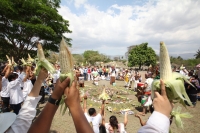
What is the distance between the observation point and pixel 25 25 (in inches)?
658

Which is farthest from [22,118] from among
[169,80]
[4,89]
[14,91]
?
[4,89]

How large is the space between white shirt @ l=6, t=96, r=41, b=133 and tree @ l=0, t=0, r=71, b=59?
57.2 feet

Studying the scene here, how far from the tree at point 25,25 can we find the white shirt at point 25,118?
17442mm

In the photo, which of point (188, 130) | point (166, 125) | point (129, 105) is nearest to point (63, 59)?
point (166, 125)

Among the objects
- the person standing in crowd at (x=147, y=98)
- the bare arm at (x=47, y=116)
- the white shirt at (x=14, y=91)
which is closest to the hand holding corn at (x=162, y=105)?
the bare arm at (x=47, y=116)

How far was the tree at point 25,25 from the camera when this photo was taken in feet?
55.3

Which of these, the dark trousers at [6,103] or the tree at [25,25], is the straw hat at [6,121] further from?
the tree at [25,25]

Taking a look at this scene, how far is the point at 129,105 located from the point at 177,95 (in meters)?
8.65

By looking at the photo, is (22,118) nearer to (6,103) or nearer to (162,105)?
(162,105)

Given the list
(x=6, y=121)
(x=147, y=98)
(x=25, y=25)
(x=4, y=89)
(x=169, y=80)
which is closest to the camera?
(x=169, y=80)

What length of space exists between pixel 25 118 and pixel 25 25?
17.9 m

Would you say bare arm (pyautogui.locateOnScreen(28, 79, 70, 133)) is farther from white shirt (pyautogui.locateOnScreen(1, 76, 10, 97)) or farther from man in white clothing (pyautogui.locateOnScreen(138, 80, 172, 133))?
white shirt (pyautogui.locateOnScreen(1, 76, 10, 97))

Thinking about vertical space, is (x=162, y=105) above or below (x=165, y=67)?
below

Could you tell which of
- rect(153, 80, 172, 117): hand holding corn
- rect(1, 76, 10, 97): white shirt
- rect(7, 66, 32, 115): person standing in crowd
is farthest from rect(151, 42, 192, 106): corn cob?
rect(1, 76, 10, 97): white shirt
